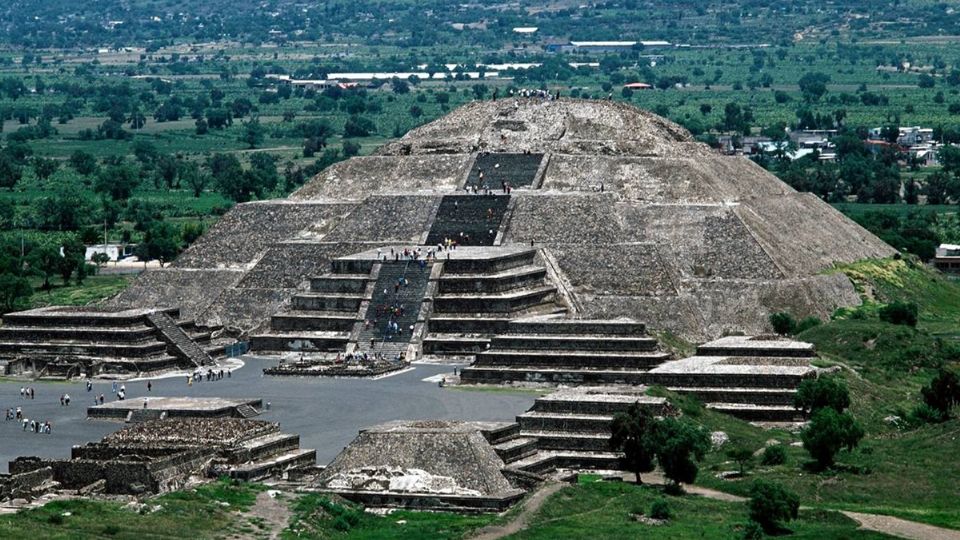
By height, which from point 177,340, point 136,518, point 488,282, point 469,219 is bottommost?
point 177,340

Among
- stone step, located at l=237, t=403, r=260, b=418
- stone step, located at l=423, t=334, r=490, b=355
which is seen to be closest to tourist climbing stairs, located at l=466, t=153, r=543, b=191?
stone step, located at l=423, t=334, r=490, b=355

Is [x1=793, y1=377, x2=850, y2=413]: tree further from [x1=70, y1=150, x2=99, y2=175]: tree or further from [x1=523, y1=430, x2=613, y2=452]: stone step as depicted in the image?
[x1=70, y1=150, x2=99, y2=175]: tree

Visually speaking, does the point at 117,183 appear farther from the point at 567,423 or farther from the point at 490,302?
the point at 567,423

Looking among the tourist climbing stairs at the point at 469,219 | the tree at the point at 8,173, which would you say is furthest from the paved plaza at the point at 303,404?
the tree at the point at 8,173

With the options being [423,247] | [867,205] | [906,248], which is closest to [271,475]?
[423,247]

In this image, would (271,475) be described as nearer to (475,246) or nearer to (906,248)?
(475,246)

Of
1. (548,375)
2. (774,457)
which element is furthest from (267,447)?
(548,375)
